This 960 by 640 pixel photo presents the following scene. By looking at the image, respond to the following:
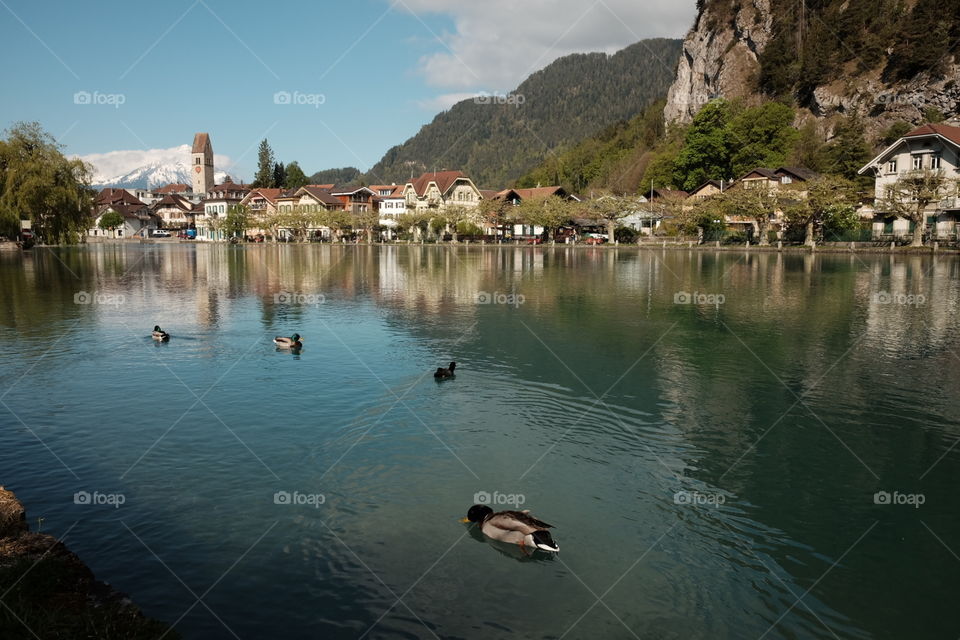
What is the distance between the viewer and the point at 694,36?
157000 millimetres

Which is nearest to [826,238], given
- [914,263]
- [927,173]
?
[927,173]

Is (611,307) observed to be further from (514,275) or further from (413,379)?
(514,275)

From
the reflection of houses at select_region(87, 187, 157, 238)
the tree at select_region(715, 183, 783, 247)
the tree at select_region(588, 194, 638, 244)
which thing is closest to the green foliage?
the reflection of houses at select_region(87, 187, 157, 238)

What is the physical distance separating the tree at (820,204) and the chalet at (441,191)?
6560 cm

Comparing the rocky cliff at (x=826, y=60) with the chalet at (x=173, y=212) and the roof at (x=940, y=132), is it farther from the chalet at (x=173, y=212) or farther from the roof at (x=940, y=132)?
the chalet at (x=173, y=212)

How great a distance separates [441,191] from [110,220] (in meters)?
86.8

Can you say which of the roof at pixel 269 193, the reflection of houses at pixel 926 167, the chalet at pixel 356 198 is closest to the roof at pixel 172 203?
the roof at pixel 269 193

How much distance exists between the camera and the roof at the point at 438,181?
130m

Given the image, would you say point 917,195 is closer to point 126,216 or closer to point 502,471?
point 502,471

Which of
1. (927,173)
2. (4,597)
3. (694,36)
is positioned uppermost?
(694,36)

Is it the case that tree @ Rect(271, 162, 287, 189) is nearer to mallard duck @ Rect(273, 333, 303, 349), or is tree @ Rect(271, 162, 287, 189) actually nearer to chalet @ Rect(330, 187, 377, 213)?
chalet @ Rect(330, 187, 377, 213)

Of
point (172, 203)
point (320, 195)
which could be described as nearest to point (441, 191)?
point (320, 195)

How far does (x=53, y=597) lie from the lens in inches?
262

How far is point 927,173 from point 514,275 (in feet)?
162
